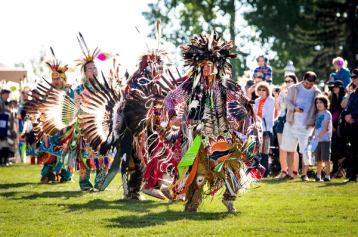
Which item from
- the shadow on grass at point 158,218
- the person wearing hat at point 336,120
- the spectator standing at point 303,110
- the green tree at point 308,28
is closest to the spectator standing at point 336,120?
the person wearing hat at point 336,120

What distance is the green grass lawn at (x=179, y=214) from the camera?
7.57 meters

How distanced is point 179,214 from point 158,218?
320 mm

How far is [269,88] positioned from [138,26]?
3.56 m

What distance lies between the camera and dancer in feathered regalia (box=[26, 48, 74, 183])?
457 inches

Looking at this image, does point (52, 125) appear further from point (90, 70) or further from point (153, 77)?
point (153, 77)

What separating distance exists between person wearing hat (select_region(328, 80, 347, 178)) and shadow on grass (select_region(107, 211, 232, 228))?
517cm

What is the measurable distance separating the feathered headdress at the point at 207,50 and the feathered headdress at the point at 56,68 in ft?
12.5

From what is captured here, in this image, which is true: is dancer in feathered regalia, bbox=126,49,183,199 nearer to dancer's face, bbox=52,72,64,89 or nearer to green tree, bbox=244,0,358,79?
dancer's face, bbox=52,72,64,89

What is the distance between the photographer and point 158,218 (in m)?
8.41

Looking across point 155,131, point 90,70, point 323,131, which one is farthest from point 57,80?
point 323,131

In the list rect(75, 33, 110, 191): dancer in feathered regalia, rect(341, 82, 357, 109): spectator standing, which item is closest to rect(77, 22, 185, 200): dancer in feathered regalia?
rect(75, 33, 110, 191): dancer in feathered regalia

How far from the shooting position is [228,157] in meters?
8.70

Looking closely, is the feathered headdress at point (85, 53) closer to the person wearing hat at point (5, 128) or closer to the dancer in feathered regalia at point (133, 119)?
the dancer in feathered regalia at point (133, 119)

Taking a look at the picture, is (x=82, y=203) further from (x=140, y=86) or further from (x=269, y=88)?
(x=269, y=88)
